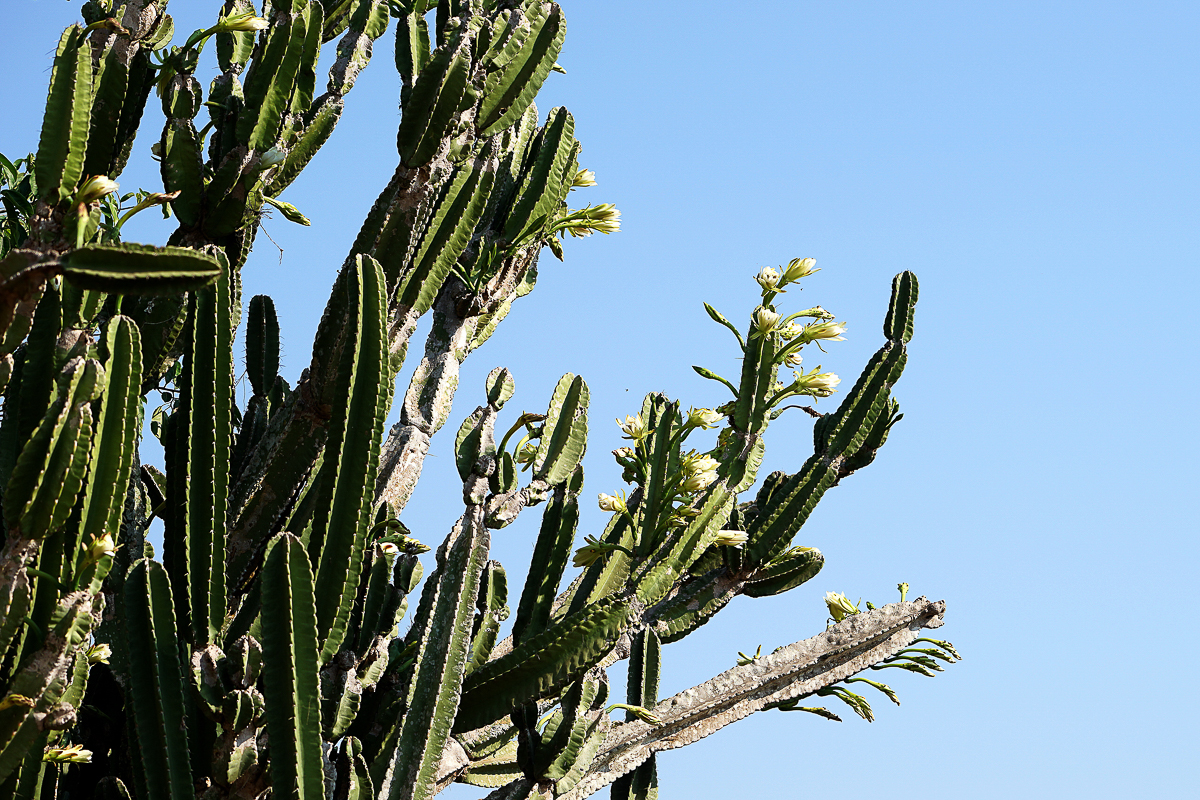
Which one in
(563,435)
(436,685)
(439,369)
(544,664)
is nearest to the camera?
(436,685)

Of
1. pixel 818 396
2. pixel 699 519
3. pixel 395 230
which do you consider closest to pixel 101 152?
pixel 395 230

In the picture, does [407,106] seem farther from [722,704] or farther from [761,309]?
[722,704]

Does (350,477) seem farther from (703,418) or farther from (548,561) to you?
(703,418)

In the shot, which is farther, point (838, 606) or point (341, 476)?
point (838, 606)

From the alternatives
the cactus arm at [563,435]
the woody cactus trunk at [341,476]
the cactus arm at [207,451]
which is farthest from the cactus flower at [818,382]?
the cactus arm at [207,451]

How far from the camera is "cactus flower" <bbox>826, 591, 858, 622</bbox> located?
3848 mm

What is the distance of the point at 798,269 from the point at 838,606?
112 cm

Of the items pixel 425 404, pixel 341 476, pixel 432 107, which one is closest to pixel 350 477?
pixel 341 476

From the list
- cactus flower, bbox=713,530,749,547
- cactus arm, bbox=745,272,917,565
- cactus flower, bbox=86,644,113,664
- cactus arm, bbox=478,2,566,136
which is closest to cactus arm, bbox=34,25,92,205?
cactus flower, bbox=86,644,113,664

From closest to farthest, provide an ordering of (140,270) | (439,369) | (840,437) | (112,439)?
(140,270), (112,439), (439,369), (840,437)

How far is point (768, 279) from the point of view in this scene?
146 inches

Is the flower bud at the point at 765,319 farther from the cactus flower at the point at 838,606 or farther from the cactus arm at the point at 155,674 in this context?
the cactus arm at the point at 155,674

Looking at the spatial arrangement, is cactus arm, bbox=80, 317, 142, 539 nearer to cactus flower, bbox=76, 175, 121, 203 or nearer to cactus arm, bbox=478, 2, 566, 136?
cactus flower, bbox=76, 175, 121, 203

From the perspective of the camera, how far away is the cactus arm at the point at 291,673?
7.47ft
